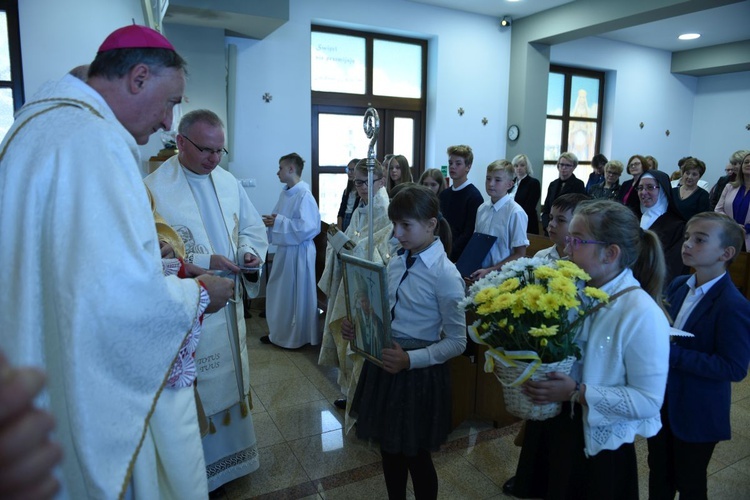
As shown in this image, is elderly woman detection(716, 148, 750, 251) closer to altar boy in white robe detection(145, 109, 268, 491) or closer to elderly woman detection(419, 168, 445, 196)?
elderly woman detection(419, 168, 445, 196)

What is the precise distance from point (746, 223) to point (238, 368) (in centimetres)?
501

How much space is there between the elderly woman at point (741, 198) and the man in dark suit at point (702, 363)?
360 centimetres

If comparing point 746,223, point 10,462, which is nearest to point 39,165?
point 10,462

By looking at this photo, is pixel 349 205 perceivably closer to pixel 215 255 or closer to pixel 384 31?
pixel 215 255

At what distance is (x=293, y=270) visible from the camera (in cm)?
497

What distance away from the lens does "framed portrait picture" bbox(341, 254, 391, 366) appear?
1.82 meters

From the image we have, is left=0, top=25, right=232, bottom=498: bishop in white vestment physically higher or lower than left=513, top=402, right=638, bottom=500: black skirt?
higher

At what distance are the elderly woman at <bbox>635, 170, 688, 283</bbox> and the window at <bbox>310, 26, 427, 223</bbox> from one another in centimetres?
454

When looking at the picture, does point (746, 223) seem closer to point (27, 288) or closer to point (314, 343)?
point (314, 343)

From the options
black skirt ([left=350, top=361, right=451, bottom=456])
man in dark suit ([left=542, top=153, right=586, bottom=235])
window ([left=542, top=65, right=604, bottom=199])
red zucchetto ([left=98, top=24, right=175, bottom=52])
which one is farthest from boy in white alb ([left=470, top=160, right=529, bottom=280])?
window ([left=542, top=65, right=604, bottom=199])

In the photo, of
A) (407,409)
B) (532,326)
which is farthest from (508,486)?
(532,326)

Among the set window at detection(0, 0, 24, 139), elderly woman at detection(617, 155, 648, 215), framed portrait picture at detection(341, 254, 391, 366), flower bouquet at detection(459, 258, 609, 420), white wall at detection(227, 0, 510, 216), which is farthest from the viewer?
white wall at detection(227, 0, 510, 216)

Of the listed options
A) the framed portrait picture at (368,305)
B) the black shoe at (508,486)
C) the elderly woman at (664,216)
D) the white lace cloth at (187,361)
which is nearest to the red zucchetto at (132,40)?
the white lace cloth at (187,361)

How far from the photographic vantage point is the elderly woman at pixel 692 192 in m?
4.98
